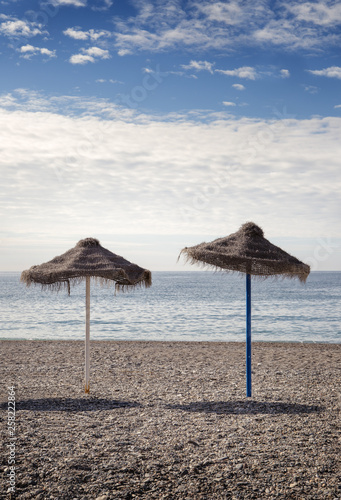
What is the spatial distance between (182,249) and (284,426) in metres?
3.06

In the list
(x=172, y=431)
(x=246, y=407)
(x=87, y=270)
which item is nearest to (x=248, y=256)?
(x=246, y=407)

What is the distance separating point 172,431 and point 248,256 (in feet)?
9.32

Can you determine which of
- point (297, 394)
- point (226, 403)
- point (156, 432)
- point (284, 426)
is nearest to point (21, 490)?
point (156, 432)

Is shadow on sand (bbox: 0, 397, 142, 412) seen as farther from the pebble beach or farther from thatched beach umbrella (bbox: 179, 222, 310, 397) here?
thatched beach umbrella (bbox: 179, 222, 310, 397)

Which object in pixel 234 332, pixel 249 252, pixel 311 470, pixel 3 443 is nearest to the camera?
pixel 311 470

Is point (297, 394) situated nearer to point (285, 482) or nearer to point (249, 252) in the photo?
point (249, 252)

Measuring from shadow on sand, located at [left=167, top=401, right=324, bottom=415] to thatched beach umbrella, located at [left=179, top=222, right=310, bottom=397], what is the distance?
0.45 meters

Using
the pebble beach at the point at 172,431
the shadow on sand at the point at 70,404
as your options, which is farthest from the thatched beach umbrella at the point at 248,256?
the shadow on sand at the point at 70,404

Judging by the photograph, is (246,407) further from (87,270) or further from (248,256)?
(87,270)

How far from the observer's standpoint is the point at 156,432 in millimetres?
6133

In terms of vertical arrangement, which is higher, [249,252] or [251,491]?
[249,252]

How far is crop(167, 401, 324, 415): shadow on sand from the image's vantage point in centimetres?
728

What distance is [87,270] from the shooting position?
7699 millimetres

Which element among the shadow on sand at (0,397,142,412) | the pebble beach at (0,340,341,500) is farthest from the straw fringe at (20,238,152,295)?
the pebble beach at (0,340,341,500)
